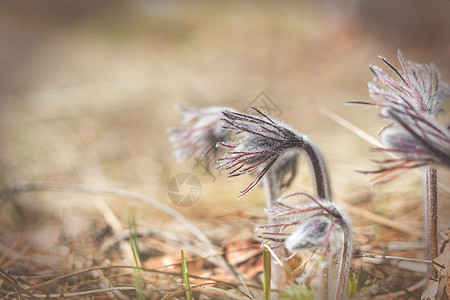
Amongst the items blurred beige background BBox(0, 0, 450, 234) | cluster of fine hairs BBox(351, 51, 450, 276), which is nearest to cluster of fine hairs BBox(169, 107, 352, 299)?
cluster of fine hairs BBox(351, 51, 450, 276)

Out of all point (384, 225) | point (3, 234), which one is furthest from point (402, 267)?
point (3, 234)

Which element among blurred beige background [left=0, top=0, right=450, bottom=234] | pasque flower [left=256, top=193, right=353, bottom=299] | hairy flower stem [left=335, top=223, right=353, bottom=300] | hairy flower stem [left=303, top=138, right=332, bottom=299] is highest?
blurred beige background [left=0, top=0, right=450, bottom=234]

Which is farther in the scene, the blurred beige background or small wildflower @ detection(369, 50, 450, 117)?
the blurred beige background

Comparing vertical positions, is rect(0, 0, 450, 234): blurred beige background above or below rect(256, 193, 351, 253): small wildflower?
above

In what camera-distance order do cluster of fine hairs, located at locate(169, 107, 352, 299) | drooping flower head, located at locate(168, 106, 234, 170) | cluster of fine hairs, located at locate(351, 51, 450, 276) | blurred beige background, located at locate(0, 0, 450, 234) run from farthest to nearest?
blurred beige background, located at locate(0, 0, 450, 234) < drooping flower head, located at locate(168, 106, 234, 170) < cluster of fine hairs, located at locate(169, 107, 352, 299) < cluster of fine hairs, located at locate(351, 51, 450, 276)

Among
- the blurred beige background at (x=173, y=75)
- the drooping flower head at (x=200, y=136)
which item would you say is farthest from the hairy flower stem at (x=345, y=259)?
the blurred beige background at (x=173, y=75)

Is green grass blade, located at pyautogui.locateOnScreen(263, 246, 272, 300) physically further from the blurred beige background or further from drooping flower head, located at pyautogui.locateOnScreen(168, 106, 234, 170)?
the blurred beige background
